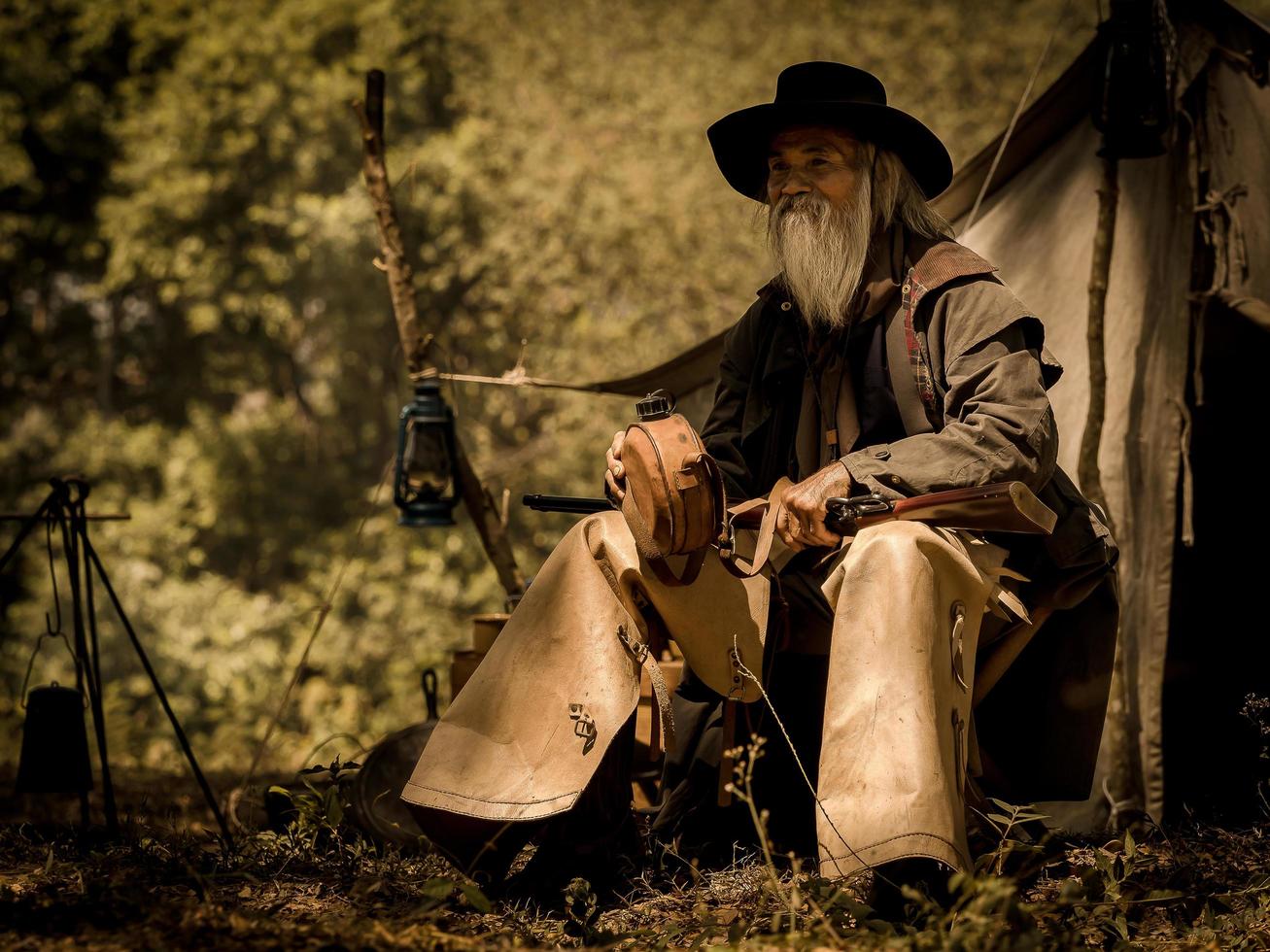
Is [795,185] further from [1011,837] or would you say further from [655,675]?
[1011,837]

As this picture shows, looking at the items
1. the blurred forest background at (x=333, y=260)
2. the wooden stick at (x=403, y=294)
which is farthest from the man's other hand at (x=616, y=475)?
Answer: the blurred forest background at (x=333, y=260)

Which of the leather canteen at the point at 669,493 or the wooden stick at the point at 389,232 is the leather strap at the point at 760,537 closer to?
the leather canteen at the point at 669,493

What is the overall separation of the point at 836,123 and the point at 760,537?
3.19ft

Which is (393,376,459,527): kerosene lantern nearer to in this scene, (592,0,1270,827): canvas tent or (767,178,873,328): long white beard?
(592,0,1270,827): canvas tent

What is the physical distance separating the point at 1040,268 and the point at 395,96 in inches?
348

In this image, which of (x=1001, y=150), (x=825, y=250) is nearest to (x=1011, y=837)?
(x=825, y=250)

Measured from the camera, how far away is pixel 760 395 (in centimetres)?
307

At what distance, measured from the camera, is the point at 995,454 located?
250 cm

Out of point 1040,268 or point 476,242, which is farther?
point 476,242

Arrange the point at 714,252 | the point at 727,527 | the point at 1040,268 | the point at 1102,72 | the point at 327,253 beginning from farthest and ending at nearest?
the point at 327,253 → the point at 714,252 → the point at 1040,268 → the point at 1102,72 → the point at 727,527

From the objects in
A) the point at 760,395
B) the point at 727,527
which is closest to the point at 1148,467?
the point at 760,395

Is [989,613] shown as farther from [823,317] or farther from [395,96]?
[395,96]

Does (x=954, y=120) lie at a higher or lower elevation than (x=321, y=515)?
higher

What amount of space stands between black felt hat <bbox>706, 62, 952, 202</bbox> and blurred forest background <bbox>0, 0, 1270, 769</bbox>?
288 inches
